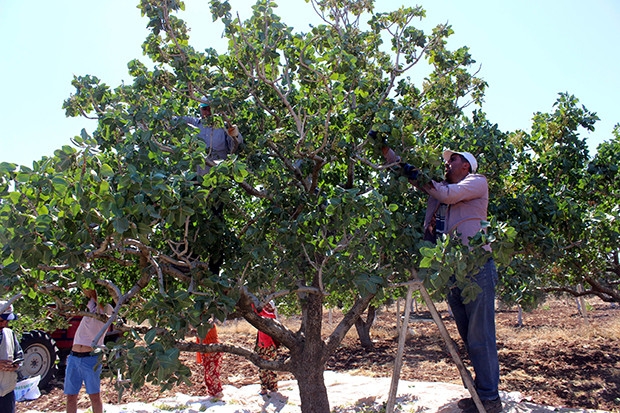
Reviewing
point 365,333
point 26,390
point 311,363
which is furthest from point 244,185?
point 365,333

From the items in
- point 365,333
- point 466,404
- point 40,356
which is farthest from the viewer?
point 365,333

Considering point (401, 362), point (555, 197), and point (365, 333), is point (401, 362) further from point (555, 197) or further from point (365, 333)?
point (365, 333)

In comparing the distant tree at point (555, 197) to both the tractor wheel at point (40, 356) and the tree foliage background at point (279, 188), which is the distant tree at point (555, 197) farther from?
the tractor wheel at point (40, 356)

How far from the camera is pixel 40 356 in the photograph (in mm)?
11086

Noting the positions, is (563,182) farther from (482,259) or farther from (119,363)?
(119,363)

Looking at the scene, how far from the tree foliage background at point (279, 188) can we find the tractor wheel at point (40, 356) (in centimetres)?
588

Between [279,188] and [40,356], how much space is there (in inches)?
358

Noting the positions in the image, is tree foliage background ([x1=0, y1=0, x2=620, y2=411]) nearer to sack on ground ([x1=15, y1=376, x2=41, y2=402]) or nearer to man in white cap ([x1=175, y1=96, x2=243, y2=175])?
man in white cap ([x1=175, y1=96, x2=243, y2=175])

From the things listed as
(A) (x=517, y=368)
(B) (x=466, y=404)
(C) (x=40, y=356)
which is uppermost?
(B) (x=466, y=404)

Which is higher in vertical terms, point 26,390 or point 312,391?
point 312,391

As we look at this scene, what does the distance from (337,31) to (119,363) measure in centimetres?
441

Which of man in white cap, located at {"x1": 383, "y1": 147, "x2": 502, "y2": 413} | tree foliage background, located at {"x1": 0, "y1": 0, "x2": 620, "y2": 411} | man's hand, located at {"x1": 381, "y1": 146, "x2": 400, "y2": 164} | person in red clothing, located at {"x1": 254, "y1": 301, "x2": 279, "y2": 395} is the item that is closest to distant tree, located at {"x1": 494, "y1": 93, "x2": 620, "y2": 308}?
tree foliage background, located at {"x1": 0, "y1": 0, "x2": 620, "y2": 411}

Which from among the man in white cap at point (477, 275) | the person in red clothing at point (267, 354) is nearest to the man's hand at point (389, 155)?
the man in white cap at point (477, 275)

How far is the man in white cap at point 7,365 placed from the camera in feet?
19.0
